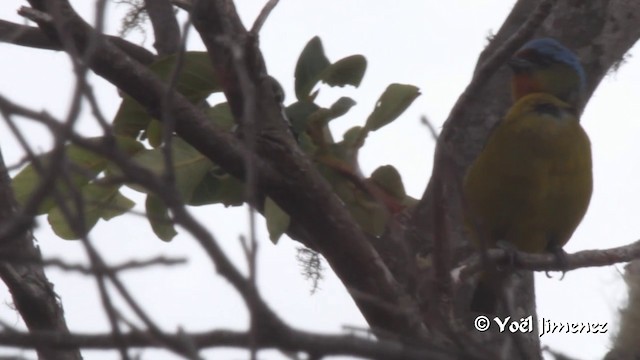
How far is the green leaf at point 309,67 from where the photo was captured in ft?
11.8

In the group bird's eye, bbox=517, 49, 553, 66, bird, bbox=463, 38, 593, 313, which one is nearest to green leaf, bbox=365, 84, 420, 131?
bird, bbox=463, 38, 593, 313

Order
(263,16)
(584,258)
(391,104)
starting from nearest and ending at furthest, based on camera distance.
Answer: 1. (263,16)
2. (584,258)
3. (391,104)

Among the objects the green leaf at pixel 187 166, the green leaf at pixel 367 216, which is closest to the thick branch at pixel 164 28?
the green leaf at pixel 187 166

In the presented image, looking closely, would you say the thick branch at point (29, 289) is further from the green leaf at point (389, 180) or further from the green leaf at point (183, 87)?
the green leaf at point (389, 180)

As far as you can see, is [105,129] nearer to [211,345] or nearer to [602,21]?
[211,345]

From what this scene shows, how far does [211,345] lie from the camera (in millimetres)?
1623

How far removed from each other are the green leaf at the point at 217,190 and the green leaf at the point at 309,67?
1.19 ft

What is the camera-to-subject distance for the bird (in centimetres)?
419

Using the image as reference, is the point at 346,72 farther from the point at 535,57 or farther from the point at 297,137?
the point at 535,57

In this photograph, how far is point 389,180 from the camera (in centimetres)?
364

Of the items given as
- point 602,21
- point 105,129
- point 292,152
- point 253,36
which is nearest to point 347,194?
point 292,152

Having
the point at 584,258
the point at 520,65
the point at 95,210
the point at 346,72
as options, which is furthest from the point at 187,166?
the point at 520,65

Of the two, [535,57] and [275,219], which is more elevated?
[535,57]

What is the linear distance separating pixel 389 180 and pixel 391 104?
0.83 feet
